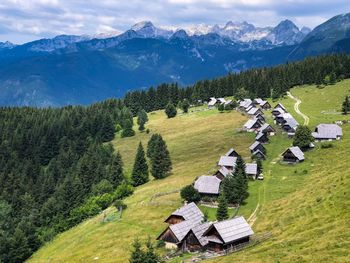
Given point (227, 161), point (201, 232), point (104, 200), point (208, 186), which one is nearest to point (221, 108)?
point (227, 161)

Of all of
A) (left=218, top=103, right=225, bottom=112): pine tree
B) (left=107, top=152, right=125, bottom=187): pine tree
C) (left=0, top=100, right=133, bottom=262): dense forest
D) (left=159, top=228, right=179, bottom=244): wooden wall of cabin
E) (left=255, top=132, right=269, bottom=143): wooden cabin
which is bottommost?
(left=0, top=100, right=133, bottom=262): dense forest

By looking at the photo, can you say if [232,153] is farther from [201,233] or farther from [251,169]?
[201,233]

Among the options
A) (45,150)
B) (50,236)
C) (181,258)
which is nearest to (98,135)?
(45,150)

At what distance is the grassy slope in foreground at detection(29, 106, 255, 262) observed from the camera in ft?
267

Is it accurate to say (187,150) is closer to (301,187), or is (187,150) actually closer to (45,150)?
(301,187)

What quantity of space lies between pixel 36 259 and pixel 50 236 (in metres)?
15.1

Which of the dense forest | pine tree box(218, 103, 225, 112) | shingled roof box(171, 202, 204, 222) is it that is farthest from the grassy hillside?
pine tree box(218, 103, 225, 112)

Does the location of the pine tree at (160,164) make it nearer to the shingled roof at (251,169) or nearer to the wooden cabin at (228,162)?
the wooden cabin at (228,162)

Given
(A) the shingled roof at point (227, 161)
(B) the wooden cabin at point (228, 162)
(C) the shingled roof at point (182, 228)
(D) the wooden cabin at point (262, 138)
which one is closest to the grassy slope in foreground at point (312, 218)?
(B) the wooden cabin at point (228, 162)

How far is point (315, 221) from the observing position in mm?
62625

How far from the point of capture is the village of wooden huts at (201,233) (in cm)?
6525

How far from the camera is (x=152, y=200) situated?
3907 inches

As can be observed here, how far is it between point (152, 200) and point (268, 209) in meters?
30.8

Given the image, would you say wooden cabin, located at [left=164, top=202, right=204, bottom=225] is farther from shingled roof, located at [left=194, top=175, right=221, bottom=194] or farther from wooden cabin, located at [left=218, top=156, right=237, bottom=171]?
wooden cabin, located at [left=218, top=156, right=237, bottom=171]
